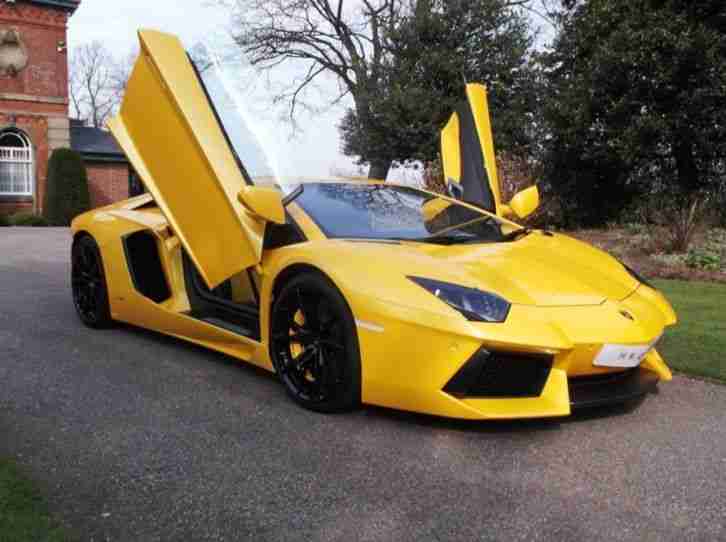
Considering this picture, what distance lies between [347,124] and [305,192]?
16456 millimetres

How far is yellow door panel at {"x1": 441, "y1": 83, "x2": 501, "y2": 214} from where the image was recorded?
5121 mm

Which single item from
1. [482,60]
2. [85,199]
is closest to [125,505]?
[482,60]

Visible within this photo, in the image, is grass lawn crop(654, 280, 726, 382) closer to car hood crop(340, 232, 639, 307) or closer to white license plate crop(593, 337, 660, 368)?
car hood crop(340, 232, 639, 307)

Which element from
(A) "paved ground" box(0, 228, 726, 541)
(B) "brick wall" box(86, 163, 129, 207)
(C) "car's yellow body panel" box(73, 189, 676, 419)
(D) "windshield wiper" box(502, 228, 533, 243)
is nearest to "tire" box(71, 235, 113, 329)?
(A) "paved ground" box(0, 228, 726, 541)

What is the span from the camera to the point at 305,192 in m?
3.87

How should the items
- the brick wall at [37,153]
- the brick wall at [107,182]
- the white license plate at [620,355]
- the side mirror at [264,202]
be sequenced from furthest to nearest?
1. the brick wall at [107,182]
2. the brick wall at [37,153]
3. the side mirror at [264,202]
4. the white license plate at [620,355]

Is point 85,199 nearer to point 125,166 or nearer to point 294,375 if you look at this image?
point 125,166

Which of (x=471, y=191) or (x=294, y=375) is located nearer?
(x=294, y=375)

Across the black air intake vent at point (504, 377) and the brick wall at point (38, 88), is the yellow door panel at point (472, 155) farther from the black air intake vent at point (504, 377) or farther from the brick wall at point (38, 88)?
the brick wall at point (38, 88)

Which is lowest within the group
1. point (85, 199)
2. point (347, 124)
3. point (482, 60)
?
point (85, 199)

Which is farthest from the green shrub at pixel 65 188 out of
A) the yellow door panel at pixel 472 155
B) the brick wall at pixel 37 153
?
the yellow door panel at pixel 472 155

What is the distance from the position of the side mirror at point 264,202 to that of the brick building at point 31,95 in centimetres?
2089

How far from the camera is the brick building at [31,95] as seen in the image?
69.4 feet

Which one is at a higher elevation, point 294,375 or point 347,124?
point 347,124
